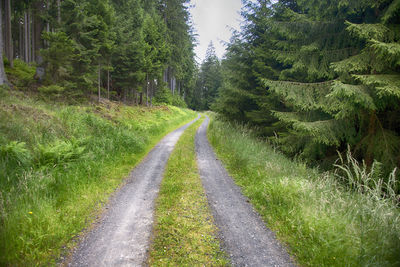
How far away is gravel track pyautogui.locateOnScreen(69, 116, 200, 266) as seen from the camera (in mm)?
3100

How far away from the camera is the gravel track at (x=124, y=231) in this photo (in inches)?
122

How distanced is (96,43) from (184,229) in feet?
54.9

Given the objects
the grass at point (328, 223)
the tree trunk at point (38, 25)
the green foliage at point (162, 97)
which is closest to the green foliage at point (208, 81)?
the green foliage at point (162, 97)

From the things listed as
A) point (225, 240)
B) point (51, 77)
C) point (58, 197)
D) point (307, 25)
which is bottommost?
point (225, 240)

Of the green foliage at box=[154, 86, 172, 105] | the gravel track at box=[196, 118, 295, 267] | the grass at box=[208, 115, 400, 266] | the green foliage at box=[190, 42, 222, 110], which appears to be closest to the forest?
the grass at box=[208, 115, 400, 266]

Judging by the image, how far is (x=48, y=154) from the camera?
566cm

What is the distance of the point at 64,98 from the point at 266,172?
1347 cm

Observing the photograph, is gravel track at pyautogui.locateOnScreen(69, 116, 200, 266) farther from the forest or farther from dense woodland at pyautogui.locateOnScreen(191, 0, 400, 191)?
dense woodland at pyautogui.locateOnScreen(191, 0, 400, 191)

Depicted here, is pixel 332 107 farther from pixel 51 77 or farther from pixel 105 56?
pixel 105 56

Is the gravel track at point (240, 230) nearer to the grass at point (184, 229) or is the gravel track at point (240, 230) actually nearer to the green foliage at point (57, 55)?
the grass at point (184, 229)

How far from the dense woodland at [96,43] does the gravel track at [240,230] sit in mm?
11775

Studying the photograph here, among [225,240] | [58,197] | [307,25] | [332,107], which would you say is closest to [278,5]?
[307,25]

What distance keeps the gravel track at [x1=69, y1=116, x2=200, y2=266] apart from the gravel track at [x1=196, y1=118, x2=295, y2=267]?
1.52m

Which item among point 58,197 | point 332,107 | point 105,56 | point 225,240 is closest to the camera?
point 225,240
